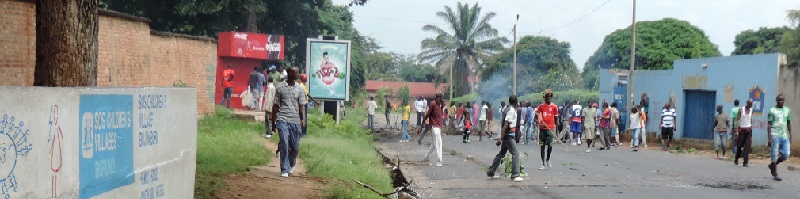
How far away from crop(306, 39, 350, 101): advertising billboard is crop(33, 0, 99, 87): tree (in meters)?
19.8

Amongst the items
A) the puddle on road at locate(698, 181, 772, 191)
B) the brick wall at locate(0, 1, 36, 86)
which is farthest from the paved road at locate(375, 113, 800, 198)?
the brick wall at locate(0, 1, 36, 86)

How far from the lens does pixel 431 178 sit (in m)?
15.1

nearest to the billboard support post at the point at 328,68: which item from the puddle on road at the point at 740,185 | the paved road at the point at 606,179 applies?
the paved road at the point at 606,179

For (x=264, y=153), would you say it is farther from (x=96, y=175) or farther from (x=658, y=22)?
(x=658, y=22)

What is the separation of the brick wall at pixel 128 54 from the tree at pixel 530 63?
44815 millimetres

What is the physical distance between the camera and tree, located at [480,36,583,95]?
69338mm

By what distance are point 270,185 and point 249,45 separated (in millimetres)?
23556

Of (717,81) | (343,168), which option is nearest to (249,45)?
(717,81)

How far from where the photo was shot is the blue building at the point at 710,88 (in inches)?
1001

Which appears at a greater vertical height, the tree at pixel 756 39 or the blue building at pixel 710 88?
the tree at pixel 756 39

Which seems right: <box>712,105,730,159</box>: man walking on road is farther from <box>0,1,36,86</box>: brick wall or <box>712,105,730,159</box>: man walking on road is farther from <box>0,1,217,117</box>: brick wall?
<box>0,1,36,86</box>: brick wall

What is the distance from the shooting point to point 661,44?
5250 centimetres

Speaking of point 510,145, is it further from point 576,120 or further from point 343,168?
point 576,120

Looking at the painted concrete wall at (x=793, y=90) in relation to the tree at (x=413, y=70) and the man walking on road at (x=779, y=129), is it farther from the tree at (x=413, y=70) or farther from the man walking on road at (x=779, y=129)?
the tree at (x=413, y=70)
